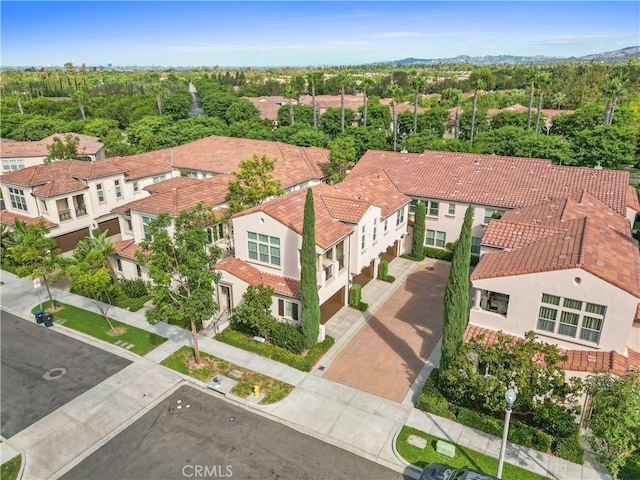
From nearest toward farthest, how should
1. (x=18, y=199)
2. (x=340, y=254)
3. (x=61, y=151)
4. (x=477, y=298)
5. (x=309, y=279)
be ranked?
(x=477, y=298)
(x=309, y=279)
(x=340, y=254)
(x=18, y=199)
(x=61, y=151)

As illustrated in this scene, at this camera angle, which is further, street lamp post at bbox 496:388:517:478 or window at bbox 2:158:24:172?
window at bbox 2:158:24:172

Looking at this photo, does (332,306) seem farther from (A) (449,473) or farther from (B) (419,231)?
(A) (449,473)

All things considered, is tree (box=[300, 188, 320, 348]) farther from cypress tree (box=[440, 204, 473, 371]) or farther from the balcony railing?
the balcony railing

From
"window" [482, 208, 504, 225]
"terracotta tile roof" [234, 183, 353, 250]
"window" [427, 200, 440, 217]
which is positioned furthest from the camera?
"window" [427, 200, 440, 217]

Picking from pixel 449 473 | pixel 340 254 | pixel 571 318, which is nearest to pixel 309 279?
pixel 340 254

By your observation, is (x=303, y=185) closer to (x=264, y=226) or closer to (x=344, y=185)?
(x=344, y=185)

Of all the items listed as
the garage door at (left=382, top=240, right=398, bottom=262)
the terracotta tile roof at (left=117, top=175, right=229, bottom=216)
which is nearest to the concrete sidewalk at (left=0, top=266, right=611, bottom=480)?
the terracotta tile roof at (left=117, top=175, right=229, bottom=216)

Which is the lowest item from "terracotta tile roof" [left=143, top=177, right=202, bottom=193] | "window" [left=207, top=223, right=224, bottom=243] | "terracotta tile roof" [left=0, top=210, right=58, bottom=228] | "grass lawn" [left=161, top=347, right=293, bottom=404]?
"grass lawn" [left=161, top=347, right=293, bottom=404]
